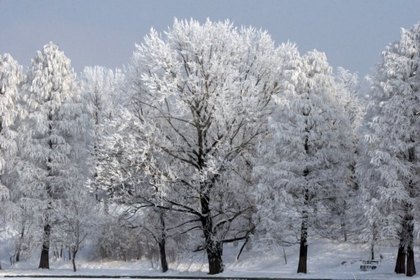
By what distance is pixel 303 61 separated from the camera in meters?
28.2

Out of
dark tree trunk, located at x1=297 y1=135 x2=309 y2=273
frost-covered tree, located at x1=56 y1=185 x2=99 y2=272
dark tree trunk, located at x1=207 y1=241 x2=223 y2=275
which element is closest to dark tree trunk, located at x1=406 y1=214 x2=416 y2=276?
dark tree trunk, located at x1=297 y1=135 x2=309 y2=273

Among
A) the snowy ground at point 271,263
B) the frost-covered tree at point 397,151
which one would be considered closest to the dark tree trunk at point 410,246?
the frost-covered tree at point 397,151

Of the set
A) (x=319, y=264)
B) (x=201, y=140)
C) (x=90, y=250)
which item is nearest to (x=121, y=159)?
(x=201, y=140)

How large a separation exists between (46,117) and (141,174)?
10097mm

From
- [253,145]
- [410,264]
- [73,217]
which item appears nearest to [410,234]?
[410,264]

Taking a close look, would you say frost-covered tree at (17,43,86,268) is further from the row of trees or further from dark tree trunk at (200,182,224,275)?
dark tree trunk at (200,182,224,275)

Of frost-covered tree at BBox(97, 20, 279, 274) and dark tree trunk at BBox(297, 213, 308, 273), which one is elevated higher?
frost-covered tree at BBox(97, 20, 279, 274)

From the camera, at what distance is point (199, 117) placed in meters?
26.0

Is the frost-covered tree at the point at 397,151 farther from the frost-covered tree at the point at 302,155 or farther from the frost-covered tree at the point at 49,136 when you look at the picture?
the frost-covered tree at the point at 49,136

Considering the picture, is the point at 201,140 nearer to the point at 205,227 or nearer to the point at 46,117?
the point at 205,227

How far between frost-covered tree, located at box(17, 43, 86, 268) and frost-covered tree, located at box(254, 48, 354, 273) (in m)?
13.4

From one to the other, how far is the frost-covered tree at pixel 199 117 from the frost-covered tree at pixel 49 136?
793 cm

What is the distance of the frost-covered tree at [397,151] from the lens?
963 inches

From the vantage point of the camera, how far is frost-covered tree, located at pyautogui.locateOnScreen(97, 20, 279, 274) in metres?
25.3
